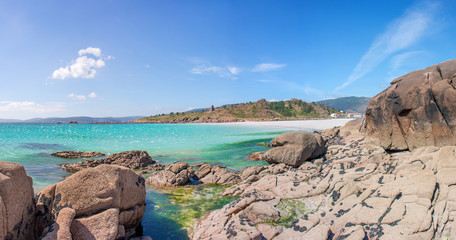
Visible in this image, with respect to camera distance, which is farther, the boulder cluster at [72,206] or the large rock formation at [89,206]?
the large rock formation at [89,206]

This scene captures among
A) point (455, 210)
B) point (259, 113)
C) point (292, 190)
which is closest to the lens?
point (455, 210)

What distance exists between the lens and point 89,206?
25.2 ft

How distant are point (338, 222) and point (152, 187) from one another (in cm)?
1206

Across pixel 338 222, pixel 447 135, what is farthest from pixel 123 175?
pixel 447 135

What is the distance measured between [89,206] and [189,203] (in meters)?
6.30

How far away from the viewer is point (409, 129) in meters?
14.4

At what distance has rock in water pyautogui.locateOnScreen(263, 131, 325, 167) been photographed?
18.8 metres

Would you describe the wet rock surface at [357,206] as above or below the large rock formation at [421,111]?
below

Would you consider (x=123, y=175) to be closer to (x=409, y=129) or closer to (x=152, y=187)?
(x=152, y=187)

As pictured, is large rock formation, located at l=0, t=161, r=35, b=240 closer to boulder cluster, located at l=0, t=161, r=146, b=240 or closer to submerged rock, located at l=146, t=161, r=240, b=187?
boulder cluster, located at l=0, t=161, r=146, b=240

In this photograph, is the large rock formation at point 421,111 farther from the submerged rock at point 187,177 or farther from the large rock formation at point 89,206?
the large rock formation at point 89,206

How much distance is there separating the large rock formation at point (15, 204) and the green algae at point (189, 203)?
5.59 metres

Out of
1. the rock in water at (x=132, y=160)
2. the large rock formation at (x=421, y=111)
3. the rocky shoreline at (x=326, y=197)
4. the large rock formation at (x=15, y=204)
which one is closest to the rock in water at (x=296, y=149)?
the rocky shoreline at (x=326, y=197)

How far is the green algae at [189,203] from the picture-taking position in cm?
1147
